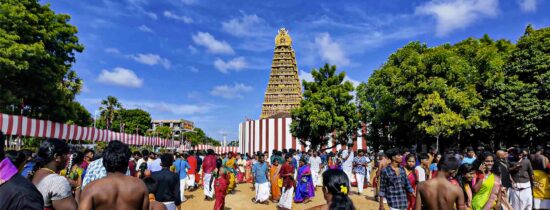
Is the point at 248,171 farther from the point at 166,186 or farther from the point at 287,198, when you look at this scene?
the point at 166,186

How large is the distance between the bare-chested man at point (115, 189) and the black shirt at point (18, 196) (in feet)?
1.73

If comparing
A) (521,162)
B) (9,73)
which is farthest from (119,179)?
(9,73)

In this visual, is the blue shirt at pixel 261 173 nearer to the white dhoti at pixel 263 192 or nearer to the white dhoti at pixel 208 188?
the white dhoti at pixel 263 192

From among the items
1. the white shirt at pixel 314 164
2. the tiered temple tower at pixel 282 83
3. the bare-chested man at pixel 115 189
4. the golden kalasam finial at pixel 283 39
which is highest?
the golden kalasam finial at pixel 283 39

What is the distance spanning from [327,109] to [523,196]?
19427mm

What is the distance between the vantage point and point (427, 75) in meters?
22.1

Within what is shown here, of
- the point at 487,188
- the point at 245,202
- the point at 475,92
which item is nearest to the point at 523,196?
the point at 487,188

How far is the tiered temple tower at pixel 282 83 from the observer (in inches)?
2510

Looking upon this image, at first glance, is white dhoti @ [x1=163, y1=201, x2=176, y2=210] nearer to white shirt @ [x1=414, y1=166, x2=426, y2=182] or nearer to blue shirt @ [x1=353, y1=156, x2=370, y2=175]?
white shirt @ [x1=414, y1=166, x2=426, y2=182]

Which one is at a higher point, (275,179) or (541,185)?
(541,185)

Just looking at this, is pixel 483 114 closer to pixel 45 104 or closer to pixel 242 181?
pixel 242 181

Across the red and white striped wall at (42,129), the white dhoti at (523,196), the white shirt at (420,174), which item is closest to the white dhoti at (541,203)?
the white dhoti at (523,196)

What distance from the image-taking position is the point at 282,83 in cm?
6438

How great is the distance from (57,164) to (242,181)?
49.4 feet
